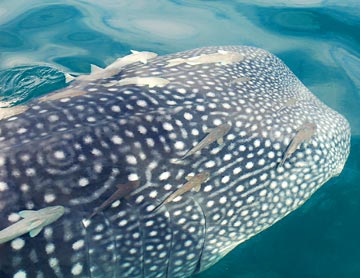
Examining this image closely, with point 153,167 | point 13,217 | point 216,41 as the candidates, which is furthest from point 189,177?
point 216,41

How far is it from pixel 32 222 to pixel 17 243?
168 millimetres

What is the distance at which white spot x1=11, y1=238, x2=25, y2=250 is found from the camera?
9.81 ft

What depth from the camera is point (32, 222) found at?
3.01m

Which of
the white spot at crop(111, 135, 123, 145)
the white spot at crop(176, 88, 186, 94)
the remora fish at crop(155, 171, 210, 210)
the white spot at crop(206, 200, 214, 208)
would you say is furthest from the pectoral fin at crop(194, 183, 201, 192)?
the white spot at crop(176, 88, 186, 94)

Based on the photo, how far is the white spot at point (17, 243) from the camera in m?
2.99

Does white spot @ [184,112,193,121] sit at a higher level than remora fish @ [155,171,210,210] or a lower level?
higher

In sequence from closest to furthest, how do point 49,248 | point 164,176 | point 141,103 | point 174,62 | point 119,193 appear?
point 49,248 < point 119,193 < point 164,176 < point 141,103 < point 174,62

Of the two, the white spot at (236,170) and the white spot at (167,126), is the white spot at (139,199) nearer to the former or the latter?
the white spot at (167,126)

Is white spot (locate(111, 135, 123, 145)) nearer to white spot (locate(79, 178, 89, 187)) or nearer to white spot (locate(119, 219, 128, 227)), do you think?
white spot (locate(79, 178, 89, 187))

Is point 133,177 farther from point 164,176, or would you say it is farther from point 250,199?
point 250,199

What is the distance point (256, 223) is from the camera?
4.22 meters

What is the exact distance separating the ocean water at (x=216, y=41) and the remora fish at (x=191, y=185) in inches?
69.5

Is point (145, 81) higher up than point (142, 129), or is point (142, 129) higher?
point (145, 81)

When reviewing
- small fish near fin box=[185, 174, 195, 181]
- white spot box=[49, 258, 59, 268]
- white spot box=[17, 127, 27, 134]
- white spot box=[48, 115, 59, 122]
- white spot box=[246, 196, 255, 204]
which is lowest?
white spot box=[246, 196, 255, 204]
